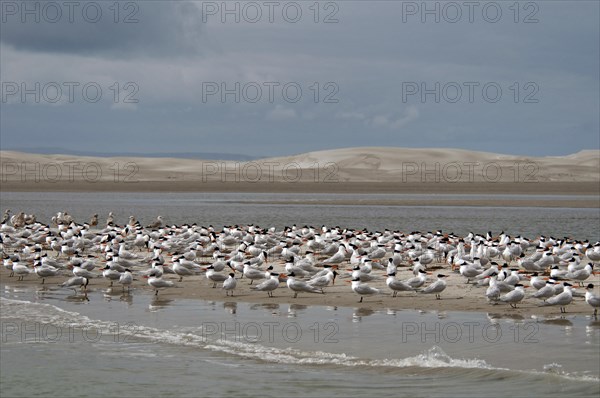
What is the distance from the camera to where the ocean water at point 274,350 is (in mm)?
12016

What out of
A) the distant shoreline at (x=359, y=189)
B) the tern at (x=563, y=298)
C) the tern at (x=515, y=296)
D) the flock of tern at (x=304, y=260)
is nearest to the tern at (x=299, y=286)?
the flock of tern at (x=304, y=260)

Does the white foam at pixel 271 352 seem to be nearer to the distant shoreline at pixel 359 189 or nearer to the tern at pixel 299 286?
the tern at pixel 299 286

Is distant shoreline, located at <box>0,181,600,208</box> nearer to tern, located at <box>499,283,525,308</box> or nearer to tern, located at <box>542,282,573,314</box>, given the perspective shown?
tern, located at <box>499,283,525,308</box>

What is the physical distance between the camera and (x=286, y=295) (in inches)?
742

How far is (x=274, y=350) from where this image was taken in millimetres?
13859

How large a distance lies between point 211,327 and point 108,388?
3.51m

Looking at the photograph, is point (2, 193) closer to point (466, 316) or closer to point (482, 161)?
point (466, 316)

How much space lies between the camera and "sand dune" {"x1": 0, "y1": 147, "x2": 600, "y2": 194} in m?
83.6

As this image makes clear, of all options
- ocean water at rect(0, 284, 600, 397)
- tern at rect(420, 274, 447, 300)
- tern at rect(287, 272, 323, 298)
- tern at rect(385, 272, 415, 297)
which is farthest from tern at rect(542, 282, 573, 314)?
tern at rect(287, 272, 323, 298)

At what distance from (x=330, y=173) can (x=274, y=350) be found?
9461cm

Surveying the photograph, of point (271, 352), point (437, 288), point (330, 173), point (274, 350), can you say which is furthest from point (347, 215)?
point (330, 173)

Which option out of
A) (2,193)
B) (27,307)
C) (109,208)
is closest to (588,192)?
(109,208)

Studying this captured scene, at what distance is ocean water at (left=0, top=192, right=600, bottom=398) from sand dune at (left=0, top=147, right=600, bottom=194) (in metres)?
61.5

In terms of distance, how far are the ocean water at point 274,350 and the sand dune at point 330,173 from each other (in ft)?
202
